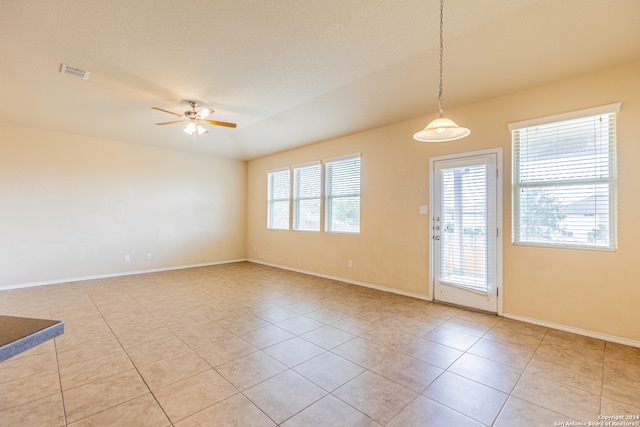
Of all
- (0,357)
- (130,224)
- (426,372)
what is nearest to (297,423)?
(426,372)

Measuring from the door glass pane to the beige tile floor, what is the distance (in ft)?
1.63

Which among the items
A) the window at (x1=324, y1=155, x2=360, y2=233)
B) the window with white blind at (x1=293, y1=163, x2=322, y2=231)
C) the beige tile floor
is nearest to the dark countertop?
the beige tile floor

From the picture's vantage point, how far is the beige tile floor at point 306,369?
1834 mm

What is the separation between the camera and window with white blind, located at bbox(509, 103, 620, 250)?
2.97 m

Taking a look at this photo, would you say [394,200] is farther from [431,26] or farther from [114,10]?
[114,10]

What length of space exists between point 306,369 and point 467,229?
2889 mm

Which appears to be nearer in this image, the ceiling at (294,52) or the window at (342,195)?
the ceiling at (294,52)

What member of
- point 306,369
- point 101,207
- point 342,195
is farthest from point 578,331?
point 101,207

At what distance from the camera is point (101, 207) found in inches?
221

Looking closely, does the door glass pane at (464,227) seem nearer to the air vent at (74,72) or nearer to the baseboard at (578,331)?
the baseboard at (578,331)

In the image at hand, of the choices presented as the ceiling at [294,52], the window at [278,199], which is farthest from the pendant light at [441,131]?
the window at [278,199]

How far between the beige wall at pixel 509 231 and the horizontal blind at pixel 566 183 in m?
0.09

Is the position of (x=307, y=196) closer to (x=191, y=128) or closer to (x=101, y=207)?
(x=191, y=128)

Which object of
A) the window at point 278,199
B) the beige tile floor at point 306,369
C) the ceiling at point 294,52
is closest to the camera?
the beige tile floor at point 306,369
